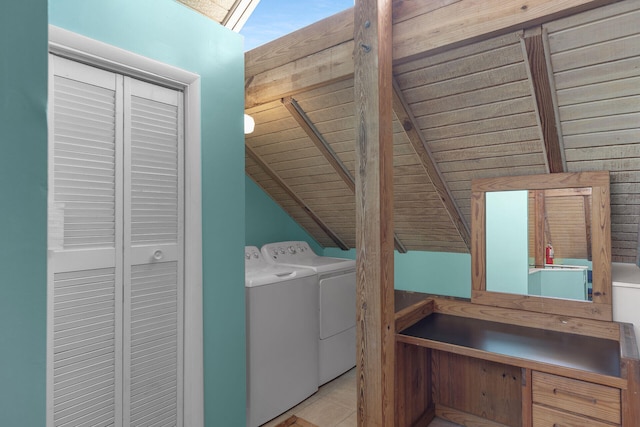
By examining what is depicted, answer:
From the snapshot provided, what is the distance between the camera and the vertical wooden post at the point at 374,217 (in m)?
1.69

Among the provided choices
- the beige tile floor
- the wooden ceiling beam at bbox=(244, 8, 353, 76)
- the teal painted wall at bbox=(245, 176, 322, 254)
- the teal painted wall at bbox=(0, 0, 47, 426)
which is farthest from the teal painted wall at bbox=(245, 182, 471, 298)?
the teal painted wall at bbox=(0, 0, 47, 426)

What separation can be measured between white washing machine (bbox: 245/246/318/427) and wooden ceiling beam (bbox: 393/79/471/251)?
1.07m

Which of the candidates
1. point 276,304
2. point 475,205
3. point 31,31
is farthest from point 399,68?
point 31,31

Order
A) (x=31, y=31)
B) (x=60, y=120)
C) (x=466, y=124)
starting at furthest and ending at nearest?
(x=466, y=124) → (x=60, y=120) → (x=31, y=31)

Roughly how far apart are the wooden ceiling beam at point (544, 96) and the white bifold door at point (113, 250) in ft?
5.29

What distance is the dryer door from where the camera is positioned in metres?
2.75

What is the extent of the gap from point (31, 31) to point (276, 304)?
2120 millimetres

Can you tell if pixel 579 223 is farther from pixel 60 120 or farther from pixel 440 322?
pixel 60 120

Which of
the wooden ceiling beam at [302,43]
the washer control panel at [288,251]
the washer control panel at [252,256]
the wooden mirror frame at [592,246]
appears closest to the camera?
the wooden mirror frame at [592,246]

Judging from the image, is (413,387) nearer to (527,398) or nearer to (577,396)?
(527,398)

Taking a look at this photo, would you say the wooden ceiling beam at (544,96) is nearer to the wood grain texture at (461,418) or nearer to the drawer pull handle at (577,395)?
the drawer pull handle at (577,395)

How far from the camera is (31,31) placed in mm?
368

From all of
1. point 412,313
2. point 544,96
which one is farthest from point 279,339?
point 544,96

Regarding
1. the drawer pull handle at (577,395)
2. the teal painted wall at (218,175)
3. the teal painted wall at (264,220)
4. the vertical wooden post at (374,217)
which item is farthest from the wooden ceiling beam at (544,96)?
the teal painted wall at (264,220)
